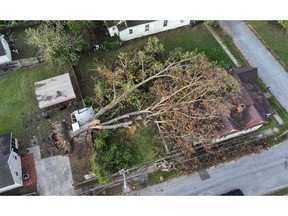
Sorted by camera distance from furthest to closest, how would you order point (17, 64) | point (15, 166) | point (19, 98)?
point (17, 64), point (19, 98), point (15, 166)

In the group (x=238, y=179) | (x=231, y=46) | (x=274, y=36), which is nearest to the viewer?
(x=238, y=179)

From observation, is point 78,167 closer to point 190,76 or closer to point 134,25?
point 190,76

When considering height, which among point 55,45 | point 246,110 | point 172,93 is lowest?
point 246,110

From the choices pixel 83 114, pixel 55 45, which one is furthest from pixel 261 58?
pixel 55 45

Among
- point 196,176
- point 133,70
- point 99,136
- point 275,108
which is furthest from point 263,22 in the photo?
point 99,136

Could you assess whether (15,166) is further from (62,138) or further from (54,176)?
(62,138)

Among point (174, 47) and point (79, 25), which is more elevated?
point (79, 25)
